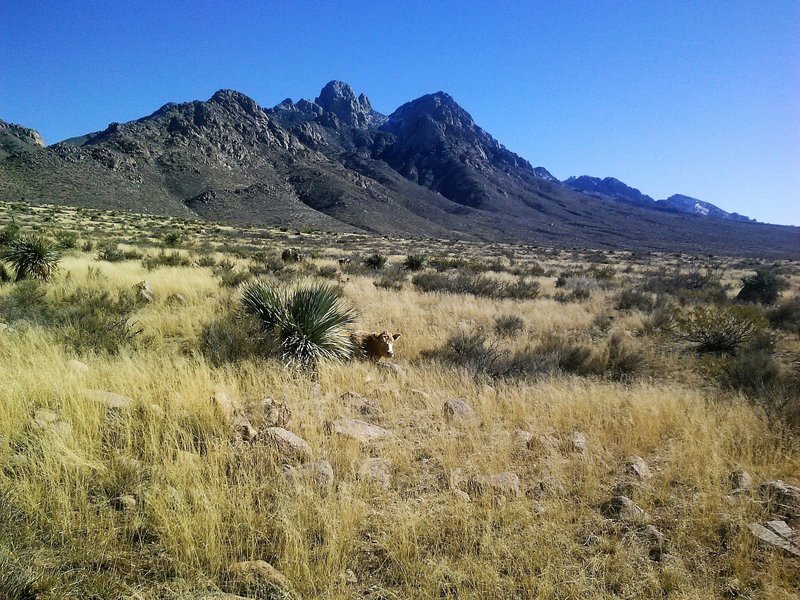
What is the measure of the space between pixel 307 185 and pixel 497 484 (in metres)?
105

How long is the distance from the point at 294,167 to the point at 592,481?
118492mm

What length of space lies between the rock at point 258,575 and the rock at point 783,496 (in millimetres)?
3513

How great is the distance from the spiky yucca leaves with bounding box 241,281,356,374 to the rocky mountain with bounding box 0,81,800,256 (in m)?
66.6

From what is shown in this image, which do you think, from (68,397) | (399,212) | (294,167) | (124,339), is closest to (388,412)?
(68,397)

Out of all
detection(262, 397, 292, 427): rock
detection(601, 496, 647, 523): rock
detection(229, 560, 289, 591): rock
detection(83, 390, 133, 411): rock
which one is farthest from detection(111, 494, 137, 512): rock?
detection(601, 496, 647, 523): rock

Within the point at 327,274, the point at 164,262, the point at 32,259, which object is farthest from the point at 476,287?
the point at 32,259

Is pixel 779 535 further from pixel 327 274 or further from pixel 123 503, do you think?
pixel 327 274

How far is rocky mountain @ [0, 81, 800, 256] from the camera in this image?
236 ft

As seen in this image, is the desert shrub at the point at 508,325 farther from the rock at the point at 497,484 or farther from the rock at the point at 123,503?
the rock at the point at 123,503

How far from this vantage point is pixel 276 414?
377 cm

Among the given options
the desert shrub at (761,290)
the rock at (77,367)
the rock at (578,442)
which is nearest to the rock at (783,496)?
the rock at (578,442)

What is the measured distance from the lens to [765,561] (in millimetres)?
2412

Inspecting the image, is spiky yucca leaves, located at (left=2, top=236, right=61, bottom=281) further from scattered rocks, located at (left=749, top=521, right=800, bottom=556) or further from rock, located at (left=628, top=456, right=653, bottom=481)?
scattered rocks, located at (left=749, top=521, right=800, bottom=556)

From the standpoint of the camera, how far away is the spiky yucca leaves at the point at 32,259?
9844mm
